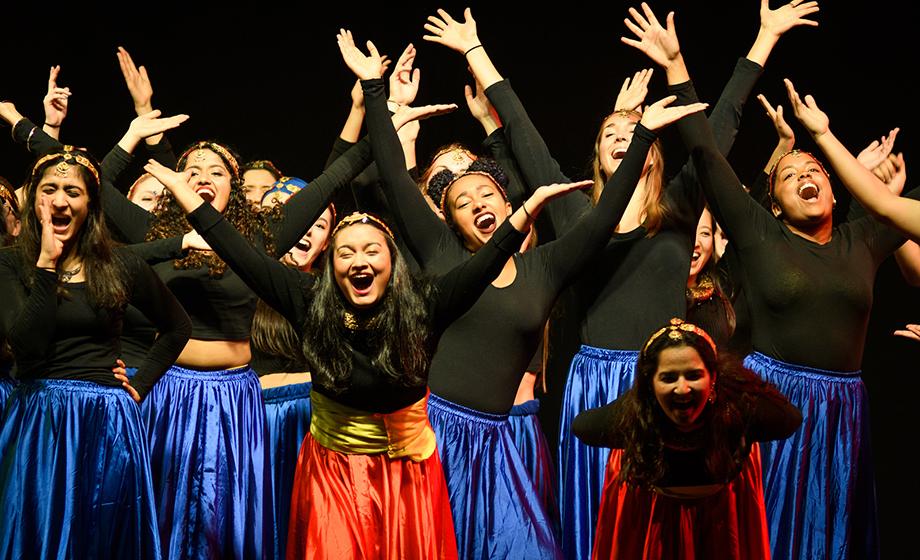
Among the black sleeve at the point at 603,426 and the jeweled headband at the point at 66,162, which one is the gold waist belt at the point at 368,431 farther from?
the jeweled headband at the point at 66,162

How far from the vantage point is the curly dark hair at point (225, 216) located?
12.3 feet

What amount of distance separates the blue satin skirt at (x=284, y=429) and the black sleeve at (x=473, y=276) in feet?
3.89

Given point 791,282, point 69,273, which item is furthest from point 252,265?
point 791,282

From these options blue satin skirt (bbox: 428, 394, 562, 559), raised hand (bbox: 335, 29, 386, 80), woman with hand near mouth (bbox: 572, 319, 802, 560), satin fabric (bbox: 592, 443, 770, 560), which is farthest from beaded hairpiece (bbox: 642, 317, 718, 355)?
raised hand (bbox: 335, 29, 386, 80)

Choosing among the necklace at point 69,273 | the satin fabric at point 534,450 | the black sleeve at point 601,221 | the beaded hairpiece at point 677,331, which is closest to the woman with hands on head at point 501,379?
the black sleeve at point 601,221

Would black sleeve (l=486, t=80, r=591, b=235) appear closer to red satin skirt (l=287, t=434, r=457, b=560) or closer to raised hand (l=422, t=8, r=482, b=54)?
raised hand (l=422, t=8, r=482, b=54)

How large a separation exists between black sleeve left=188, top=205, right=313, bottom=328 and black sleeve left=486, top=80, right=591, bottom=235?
1016 millimetres

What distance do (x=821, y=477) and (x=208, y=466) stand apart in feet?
6.10

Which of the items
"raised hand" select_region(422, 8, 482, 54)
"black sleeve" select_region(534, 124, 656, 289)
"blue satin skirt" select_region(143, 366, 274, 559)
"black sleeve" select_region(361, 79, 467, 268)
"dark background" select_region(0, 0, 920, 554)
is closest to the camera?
"black sleeve" select_region(534, 124, 656, 289)

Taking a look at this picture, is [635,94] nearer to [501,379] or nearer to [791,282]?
[791,282]

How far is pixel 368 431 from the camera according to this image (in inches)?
115

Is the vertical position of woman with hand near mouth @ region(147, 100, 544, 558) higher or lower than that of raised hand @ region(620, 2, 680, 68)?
lower

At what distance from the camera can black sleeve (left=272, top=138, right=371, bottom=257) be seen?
3.74m

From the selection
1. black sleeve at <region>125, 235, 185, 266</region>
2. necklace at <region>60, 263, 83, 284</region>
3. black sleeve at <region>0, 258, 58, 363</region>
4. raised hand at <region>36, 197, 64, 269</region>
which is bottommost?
black sleeve at <region>0, 258, 58, 363</region>
